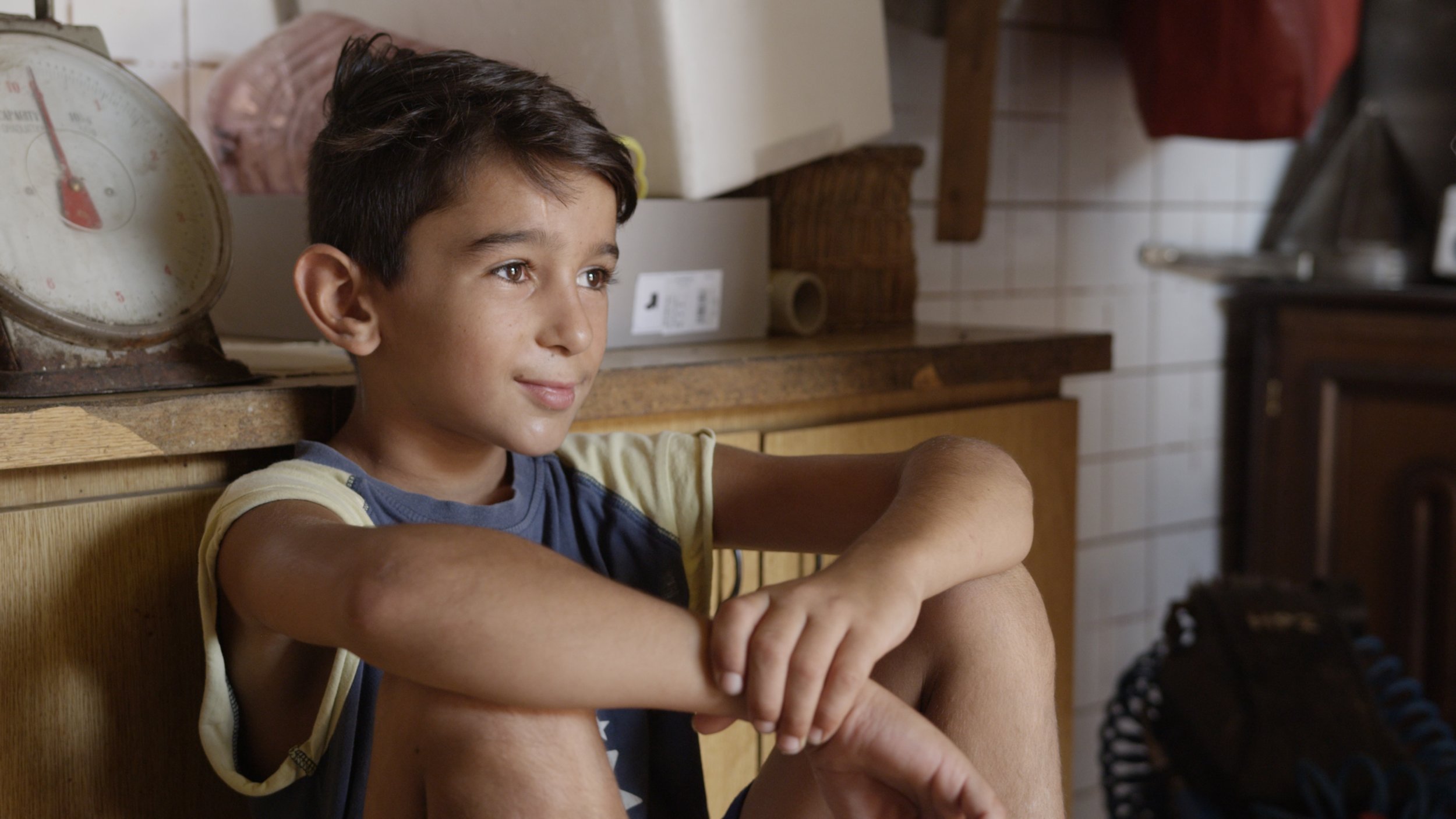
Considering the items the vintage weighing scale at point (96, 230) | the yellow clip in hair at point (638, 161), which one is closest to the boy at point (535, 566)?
the vintage weighing scale at point (96, 230)

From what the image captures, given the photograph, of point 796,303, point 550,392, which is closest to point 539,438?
point 550,392

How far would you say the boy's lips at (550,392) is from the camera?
849 millimetres

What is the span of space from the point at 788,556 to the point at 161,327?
1.87 ft

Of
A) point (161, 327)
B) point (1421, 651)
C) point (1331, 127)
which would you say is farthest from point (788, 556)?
point (1331, 127)

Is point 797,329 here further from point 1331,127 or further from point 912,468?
point 1331,127

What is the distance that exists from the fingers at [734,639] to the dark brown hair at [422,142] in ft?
1.03

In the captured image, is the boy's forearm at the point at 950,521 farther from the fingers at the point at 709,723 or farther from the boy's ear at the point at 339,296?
the boy's ear at the point at 339,296

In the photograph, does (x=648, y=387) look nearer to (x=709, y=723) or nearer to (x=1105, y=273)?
(x=709, y=723)

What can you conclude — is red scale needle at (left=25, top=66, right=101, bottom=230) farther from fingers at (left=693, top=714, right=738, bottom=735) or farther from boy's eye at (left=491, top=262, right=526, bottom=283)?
fingers at (left=693, top=714, right=738, bottom=735)

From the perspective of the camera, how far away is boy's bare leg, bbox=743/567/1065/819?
0.81 meters

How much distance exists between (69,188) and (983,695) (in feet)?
2.29

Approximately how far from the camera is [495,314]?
2.71 ft

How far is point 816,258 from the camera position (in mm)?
1509

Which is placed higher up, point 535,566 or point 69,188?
point 69,188
